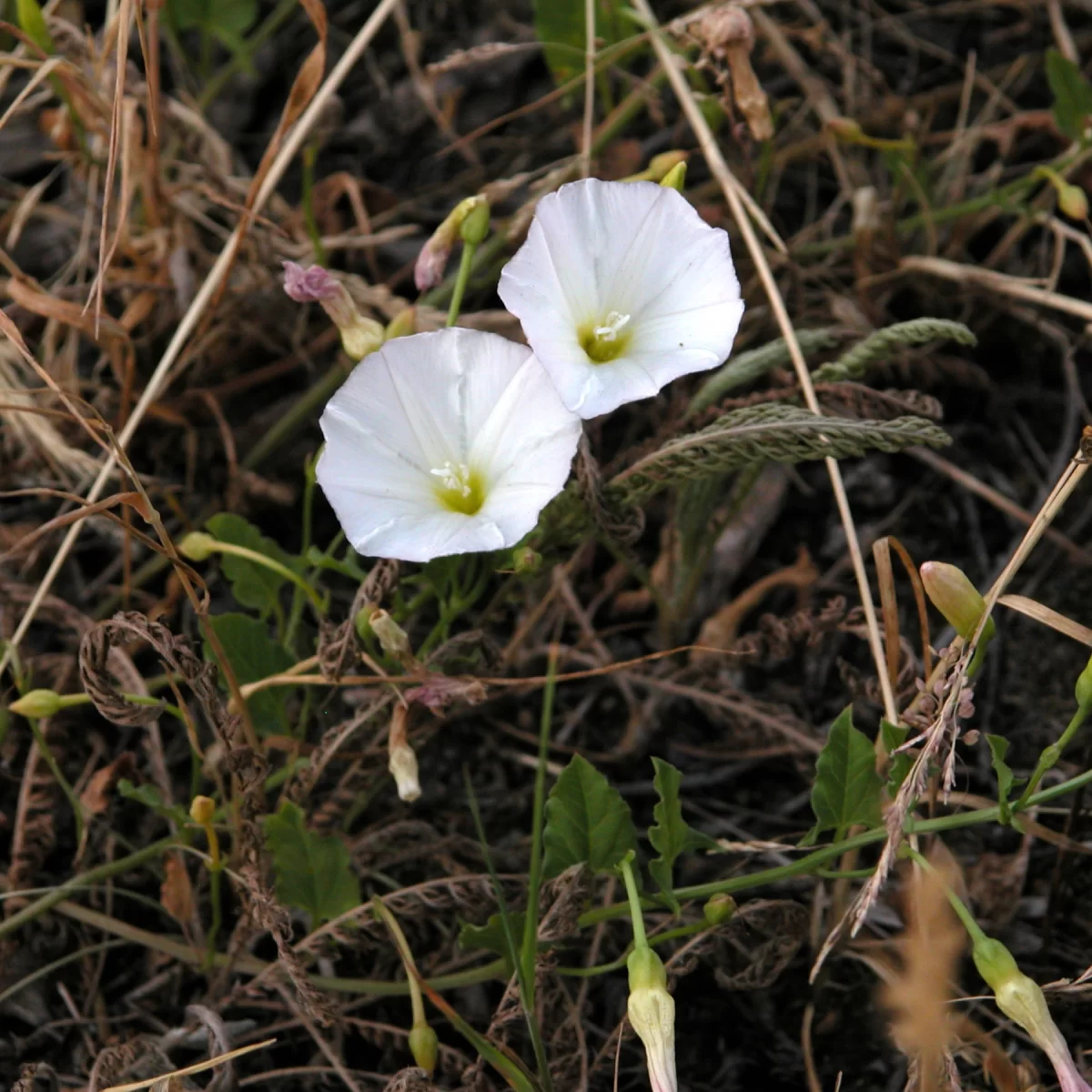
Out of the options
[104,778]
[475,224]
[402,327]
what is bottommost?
[104,778]

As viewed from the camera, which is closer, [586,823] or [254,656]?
[586,823]

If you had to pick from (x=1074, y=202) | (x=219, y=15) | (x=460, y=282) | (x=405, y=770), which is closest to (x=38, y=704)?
(x=405, y=770)

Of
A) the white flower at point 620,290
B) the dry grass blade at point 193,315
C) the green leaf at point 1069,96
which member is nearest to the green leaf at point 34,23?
the dry grass blade at point 193,315

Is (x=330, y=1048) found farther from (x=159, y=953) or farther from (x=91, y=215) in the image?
(x=91, y=215)

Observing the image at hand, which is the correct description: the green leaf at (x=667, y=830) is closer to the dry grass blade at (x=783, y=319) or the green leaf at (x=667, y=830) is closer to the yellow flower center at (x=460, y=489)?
the dry grass blade at (x=783, y=319)

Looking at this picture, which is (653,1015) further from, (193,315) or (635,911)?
(193,315)

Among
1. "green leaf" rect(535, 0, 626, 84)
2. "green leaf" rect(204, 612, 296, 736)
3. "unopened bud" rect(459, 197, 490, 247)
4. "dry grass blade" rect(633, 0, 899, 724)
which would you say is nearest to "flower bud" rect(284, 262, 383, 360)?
"unopened bud" rect(459, 197, 490, 247)

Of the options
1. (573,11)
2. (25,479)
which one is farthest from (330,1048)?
(573,11)
